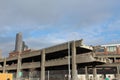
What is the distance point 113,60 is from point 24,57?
47333 millimetres

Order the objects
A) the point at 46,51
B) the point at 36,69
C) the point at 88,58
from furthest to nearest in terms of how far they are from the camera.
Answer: the point at 36,69, the point at 46,51, the point at 88,58

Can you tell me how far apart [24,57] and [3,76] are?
136ft

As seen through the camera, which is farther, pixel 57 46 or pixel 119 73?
pixel 119 73

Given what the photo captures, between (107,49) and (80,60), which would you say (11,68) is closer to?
(80,60)

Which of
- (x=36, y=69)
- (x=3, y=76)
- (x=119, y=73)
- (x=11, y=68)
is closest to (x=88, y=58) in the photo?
(x=3, y=76)

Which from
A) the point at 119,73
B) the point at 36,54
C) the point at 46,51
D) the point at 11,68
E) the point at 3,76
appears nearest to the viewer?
the point at 3,76

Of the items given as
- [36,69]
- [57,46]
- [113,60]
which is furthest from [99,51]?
[57,46]

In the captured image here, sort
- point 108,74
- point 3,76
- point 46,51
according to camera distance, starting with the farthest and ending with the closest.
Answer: point 108,74 < point 46,51 < point 3,76

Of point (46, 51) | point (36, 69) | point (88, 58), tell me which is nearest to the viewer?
point (88, 58)

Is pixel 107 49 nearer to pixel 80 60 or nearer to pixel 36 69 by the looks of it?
pixel 36 69

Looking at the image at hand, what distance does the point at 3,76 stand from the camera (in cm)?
3469

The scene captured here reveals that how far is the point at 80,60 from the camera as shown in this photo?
51094 mm

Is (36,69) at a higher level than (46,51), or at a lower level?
lower

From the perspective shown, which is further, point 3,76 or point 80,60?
point 80,60
